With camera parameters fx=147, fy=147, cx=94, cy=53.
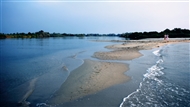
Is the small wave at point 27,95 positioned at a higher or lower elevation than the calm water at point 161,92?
lower

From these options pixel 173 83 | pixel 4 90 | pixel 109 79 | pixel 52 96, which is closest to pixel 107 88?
pixel 109 79

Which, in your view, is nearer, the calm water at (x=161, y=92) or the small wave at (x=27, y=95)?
the calm water at (x=161, y=92)

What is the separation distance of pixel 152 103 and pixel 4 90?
8.05 meters

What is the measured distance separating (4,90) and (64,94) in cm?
372

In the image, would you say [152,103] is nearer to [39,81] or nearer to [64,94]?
[64,94]

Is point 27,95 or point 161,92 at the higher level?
point 161,92

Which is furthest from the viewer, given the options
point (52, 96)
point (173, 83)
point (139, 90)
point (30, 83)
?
point (30, 83)

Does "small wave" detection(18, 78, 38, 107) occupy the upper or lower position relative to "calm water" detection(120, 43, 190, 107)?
lower

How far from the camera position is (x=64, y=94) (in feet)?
25.4

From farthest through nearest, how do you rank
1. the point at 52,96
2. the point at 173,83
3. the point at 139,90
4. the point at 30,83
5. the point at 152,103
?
the point at 30,83
the point at 173,83
the point at 139,90
the point at 52,96
the point at 152,103

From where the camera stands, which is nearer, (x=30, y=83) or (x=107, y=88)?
(x=107, y=88)

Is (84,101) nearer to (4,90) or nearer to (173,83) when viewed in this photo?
(4,90)

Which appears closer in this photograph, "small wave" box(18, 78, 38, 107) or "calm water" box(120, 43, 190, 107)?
"calm water" box(120, 43, 190, 107)

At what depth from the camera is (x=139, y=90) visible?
317 inches
